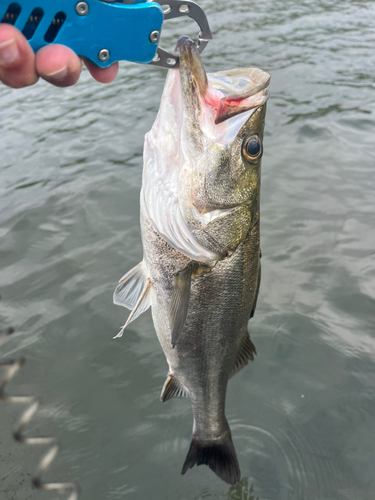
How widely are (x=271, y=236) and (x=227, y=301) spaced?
111 inches

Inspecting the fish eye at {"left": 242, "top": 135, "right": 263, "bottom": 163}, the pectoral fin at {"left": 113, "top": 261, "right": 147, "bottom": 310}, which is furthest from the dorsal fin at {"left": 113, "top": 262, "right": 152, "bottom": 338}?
the fish eye at {"left": 242, "top": 135, "right": 263, "bottom": 163}

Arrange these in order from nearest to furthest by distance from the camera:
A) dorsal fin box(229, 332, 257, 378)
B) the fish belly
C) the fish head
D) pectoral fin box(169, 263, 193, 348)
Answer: the fish head
pectoral fin box(169, 263, 193, 348)
the fish belly
dorsal fin box(229, 332, 257, 378)

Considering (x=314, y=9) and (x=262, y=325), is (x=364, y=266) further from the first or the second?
(x=314, y=9)

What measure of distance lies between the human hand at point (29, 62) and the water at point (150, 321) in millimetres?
2711

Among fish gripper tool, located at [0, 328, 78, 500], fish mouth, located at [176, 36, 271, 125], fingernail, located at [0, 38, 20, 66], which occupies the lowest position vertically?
fish gripper tool, located at [0, 328, 78, 500]

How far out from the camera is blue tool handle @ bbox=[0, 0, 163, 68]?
1.33m

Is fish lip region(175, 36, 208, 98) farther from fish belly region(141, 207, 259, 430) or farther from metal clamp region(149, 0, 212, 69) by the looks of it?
fish belly region(141, 207, 259, 430)

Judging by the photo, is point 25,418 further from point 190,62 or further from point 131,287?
point 190,62

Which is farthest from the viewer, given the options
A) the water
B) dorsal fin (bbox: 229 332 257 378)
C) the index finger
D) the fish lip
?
the water

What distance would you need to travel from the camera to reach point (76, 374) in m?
3.65

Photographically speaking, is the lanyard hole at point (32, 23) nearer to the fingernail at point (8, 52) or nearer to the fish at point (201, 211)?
the fingernail at point (8, 52)

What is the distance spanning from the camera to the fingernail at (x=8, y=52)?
1268 millimetres

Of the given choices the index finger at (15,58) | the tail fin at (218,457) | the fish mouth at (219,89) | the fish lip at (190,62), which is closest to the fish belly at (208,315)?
the tail fin at (218,457)

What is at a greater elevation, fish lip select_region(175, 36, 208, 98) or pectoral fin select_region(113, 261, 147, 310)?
fish lip select_region(175, 36, 208, 98)
